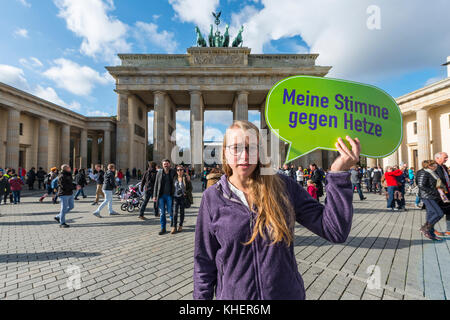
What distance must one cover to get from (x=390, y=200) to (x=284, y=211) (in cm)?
991

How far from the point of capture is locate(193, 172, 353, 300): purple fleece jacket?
111cm

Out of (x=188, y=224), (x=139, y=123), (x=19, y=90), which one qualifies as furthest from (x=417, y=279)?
(x=139, y=123)

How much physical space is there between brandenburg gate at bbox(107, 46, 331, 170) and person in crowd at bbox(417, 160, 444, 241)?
24012 millimetres

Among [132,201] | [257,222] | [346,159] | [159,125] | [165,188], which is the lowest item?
[132,201]

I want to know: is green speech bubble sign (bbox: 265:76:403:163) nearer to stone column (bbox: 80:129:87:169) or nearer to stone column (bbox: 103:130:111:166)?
stone column (bbox: 103:130:111:166)

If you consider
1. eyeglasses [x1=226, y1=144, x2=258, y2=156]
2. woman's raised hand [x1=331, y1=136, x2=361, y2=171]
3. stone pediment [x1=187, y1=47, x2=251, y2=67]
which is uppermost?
stone pediment [x1=187, y1=47, x2=251, y2=67]

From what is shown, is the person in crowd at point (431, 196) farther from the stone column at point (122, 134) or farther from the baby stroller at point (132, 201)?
the stone column at point (122, 134)

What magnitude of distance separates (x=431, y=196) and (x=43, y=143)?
110ft

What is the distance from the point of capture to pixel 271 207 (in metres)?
1.18

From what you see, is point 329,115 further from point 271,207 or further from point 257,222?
point 257,222

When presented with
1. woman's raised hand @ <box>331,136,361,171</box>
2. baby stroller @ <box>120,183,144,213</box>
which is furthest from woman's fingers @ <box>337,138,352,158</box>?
baby stroller @ <box>120,183,144,213</box>

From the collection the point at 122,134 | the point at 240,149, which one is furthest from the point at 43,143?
the point at 240,149

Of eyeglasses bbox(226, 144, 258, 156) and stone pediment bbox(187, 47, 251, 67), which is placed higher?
stone pediment bbox(187, 47, 251, 67)
